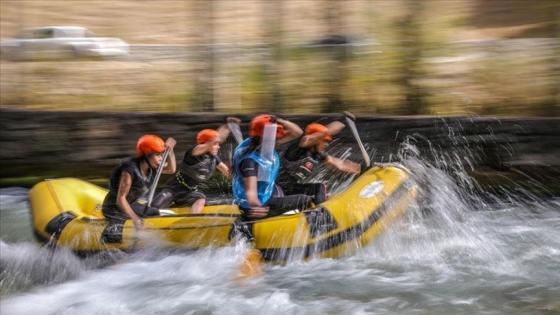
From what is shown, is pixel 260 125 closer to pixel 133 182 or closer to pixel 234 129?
pixel 234 129

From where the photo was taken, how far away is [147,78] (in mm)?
13438

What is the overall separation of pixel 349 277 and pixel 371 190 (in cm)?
87

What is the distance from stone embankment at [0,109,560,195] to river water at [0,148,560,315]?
118 centimetres

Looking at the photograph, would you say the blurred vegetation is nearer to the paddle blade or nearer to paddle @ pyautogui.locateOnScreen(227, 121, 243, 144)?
paddle @ pyautogui.locateOnScreen(227, 121, 243, 144)

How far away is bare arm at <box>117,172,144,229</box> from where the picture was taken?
8695mm

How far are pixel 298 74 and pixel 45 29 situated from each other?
4550 millimetres

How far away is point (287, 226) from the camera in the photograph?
323 inches

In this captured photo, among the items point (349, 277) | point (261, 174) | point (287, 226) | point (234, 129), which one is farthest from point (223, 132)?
point (349, 277)

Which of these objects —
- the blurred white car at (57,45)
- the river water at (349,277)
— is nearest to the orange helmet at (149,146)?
the river water at (349,277)

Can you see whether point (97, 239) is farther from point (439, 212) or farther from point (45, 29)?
point (45, 29)

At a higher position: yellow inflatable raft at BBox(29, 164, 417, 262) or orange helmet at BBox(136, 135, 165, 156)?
orange helmet at BBox(136, 135, 165, 156)

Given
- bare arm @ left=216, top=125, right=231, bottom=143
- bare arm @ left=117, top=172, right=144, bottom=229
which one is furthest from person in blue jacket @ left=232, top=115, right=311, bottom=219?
bare arm @ left=216, top=125, right=231, bottom=143

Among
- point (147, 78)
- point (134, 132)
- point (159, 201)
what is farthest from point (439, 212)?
point (147, 78)

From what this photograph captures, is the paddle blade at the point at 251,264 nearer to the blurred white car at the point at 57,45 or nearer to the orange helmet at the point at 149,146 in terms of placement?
the orange helmet at the point at 149,146
